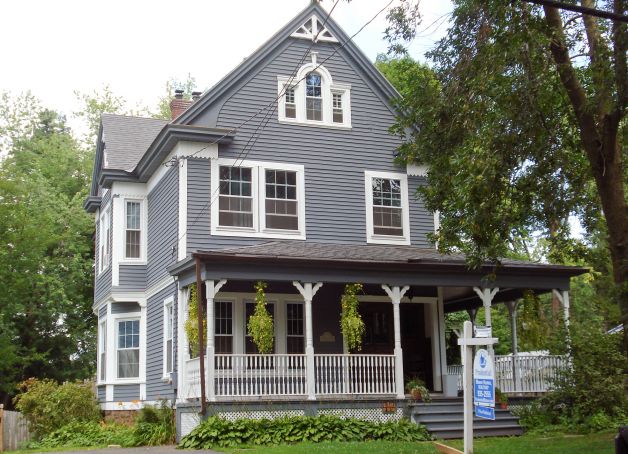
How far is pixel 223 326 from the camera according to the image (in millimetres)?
19906

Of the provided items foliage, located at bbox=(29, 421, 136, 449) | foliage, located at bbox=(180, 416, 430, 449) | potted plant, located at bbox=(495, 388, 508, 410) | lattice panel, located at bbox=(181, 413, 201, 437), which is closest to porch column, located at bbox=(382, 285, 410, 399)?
foliage, located at bbox=(180, 416, 430, 449)

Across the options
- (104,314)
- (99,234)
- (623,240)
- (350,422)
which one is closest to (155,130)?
(99,234)

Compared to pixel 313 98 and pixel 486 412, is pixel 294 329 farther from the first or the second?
pixel 486 412

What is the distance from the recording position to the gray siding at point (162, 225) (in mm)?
20750

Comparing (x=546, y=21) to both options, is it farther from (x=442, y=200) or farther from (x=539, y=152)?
(x=442, y=200)

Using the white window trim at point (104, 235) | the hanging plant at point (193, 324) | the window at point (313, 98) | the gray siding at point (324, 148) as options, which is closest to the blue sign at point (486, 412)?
the hanging plant at point (193, 324)

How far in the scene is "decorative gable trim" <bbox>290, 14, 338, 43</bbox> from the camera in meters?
22.2

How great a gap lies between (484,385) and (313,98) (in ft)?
40.4

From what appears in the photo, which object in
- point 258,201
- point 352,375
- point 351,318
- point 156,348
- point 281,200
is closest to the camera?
point 352,375

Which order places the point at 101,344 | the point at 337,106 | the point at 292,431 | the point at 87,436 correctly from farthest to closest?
the point at 101,344
the point at 337,106
the point at 87,436
the point at 292,431

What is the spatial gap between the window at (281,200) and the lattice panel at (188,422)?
17.2 feet

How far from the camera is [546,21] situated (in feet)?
46.0

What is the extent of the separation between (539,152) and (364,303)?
7784 mm

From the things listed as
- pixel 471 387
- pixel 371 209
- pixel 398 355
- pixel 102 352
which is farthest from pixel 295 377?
pixel 102 352
